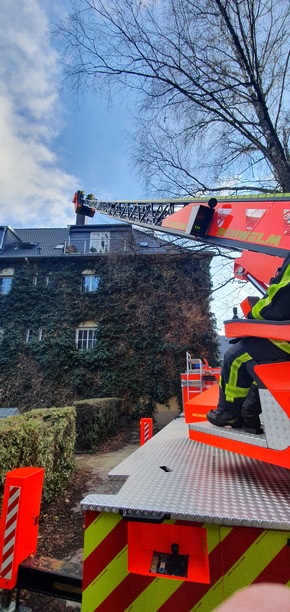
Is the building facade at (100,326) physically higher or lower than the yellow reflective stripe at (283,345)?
higher

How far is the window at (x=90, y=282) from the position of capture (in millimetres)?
16281

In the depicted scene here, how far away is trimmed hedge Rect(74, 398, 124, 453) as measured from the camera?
28.8ft

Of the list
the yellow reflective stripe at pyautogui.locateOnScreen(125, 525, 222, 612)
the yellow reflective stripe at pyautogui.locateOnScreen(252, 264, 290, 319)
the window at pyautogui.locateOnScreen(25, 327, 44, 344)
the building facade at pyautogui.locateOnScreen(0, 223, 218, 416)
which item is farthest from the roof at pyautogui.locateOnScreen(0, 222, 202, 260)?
the yellow reflective stripe at pyautogui.locateOnScreen(125, 525, 222, 612)

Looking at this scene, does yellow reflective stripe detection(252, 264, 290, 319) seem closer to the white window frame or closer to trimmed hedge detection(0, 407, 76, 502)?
trimmed hedge detection(0, 407, 76, 502)

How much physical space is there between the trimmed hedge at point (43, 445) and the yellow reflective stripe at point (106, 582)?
2.46m

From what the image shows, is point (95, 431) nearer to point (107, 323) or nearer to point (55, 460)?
point (55, 460)

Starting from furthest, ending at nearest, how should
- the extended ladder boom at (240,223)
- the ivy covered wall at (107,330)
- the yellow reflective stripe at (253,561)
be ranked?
the ivy covered wall at (107,330) < the extended ladder boom at (240,223) < the yellow reflective stripe at (253,561)

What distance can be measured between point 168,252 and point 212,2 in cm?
469

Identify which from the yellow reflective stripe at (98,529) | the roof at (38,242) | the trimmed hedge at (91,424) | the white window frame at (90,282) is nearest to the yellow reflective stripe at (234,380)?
the yellow reflective stripe at (98,529)

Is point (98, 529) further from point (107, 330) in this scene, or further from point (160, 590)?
point (107, 330)

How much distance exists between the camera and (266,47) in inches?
195

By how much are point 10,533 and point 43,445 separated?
2.69 metres

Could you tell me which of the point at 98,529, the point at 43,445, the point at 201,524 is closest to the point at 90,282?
the point at 43,445

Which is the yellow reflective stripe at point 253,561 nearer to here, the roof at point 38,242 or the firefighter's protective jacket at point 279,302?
the firefighter's protective jacket at point 279,302
